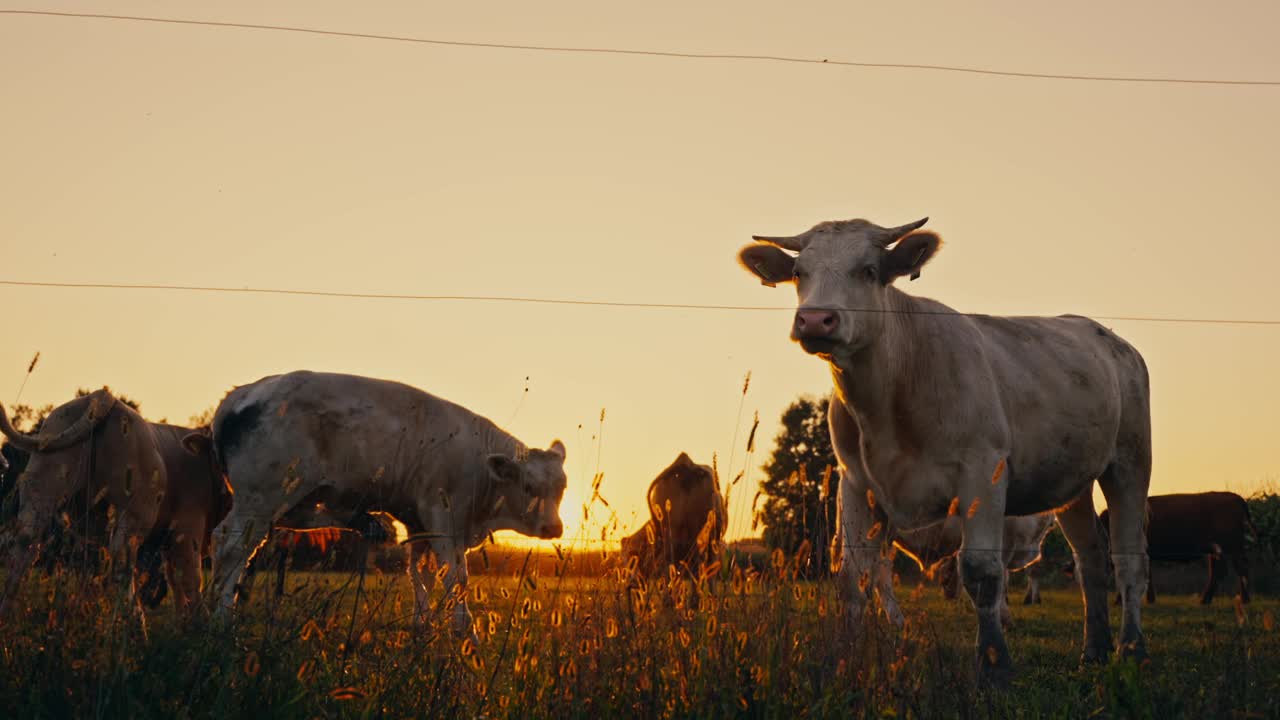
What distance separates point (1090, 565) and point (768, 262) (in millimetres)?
3667

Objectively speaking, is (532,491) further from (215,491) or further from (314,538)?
(314,538)

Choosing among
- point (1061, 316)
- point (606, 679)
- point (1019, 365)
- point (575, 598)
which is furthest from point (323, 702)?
point (1061, 316)

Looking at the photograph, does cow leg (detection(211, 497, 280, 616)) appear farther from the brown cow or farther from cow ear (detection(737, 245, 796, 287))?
cow ear (detection(737, 245, 796, 287))

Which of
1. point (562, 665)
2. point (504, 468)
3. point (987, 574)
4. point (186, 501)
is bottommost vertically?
point (562, 665)

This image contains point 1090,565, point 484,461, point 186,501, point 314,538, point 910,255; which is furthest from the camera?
point 186,501

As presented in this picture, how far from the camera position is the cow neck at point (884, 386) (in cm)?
664

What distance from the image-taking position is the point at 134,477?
6977 mm

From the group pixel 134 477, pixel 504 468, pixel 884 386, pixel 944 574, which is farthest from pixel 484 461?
pixel 944 574

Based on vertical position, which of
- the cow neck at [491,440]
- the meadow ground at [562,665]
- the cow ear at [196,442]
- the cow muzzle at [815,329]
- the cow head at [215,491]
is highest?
the cow muzzle at [815,329]

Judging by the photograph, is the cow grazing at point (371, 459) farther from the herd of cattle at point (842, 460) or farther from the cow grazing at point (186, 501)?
the cow grazing at point (186, 501)

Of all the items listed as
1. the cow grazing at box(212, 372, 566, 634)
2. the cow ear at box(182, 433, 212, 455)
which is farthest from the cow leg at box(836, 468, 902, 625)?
the cow ear at box(182, 433, 212, 455)

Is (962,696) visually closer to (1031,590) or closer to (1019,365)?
(1019,365)

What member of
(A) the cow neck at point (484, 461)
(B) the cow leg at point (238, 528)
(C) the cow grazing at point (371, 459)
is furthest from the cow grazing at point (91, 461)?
(A) the cow neck at point (484, 461)

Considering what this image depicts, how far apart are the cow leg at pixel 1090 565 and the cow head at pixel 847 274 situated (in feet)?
8.70
